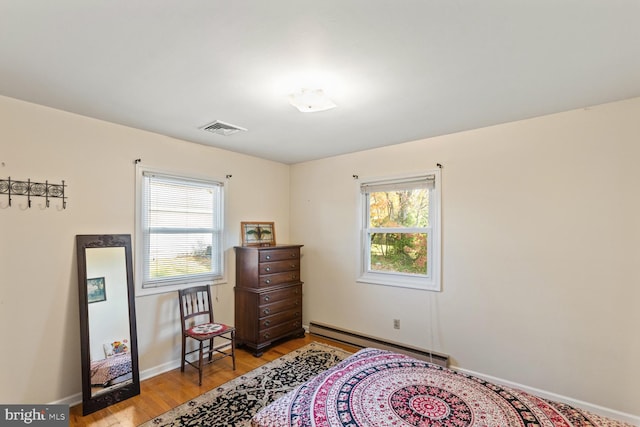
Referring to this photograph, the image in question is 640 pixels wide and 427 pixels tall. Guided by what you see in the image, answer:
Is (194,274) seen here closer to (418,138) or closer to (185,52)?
(185,52)

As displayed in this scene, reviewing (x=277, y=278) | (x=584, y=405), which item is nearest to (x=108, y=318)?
(x=277, y=278)

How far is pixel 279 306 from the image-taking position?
12.8 ft

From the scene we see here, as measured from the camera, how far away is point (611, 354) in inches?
94.4

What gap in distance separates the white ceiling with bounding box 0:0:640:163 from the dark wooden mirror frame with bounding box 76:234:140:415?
1.06 m

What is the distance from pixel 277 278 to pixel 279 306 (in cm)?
35

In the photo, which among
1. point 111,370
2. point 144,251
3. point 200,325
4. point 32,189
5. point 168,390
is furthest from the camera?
point 200,325

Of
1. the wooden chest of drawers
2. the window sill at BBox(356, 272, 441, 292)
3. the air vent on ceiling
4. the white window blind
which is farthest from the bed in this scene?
the white window blind

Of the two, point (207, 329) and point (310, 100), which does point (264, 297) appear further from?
point (310, 100)

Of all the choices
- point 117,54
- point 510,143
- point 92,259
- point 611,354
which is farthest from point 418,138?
point 92,259

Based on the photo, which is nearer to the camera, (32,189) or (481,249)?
(32,189)

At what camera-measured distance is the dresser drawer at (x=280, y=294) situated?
3.72 meters

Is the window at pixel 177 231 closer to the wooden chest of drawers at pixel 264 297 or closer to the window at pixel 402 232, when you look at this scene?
the wooden chest of drawers at pixel 264 297

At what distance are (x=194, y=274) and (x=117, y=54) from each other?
244 cm

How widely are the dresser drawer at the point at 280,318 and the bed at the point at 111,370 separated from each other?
1.36m
